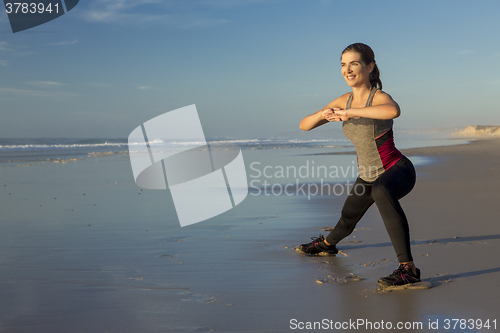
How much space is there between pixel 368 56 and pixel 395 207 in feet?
3.88

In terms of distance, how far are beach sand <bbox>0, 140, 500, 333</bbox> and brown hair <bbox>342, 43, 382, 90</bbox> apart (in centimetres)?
149

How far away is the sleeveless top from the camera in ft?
10.5

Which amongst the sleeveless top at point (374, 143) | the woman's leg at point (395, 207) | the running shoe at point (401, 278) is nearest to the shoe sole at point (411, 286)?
the running shoe at point (401, 278)

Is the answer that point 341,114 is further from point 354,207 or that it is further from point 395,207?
point 354,207

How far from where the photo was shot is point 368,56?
328 cm

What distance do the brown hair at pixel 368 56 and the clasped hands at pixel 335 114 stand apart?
0.47m

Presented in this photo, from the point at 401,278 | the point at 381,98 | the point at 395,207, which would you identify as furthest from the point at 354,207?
the point at 381,98

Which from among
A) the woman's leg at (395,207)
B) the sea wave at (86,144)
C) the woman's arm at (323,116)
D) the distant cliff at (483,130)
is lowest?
the distant cliff at (483,130)

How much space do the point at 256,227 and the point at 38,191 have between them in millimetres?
5281

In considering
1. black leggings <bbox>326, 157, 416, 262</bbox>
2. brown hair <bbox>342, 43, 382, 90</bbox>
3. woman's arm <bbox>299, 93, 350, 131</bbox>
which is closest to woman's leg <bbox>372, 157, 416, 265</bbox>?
black leggings <bbox>326, 157, 416, 262</bbox>

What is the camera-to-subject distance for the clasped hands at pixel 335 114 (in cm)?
309

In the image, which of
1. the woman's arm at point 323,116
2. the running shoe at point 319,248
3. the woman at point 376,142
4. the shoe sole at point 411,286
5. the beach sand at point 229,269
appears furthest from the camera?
Answer: the running shoe at point 319,248

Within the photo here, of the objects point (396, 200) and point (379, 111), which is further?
point (396, 200)

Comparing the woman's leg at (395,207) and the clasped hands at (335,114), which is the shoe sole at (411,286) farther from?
the clasped hands at (335,114)
